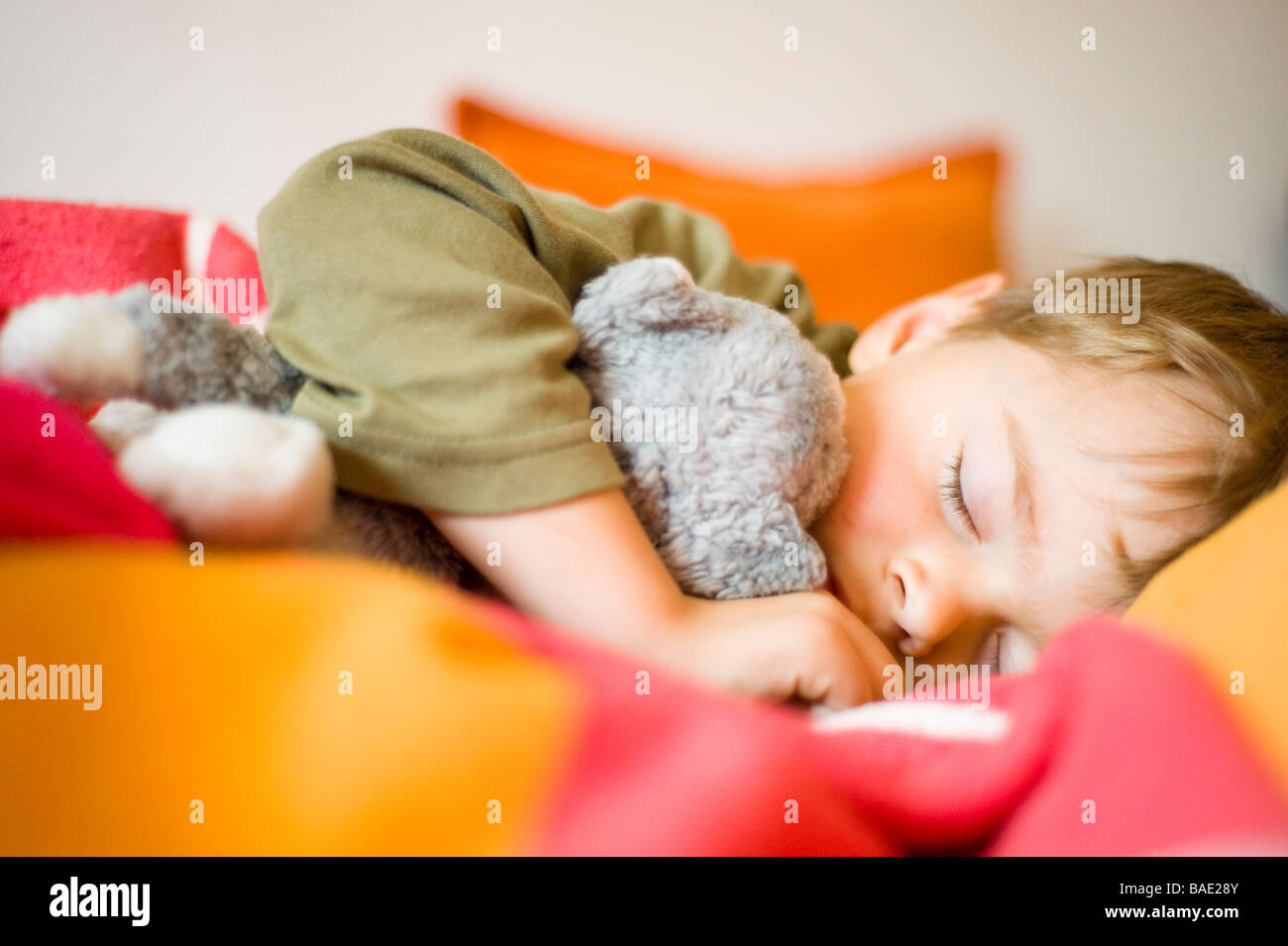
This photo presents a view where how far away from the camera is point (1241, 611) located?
1.63 feet

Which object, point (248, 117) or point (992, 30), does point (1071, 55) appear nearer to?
point (992, 30)

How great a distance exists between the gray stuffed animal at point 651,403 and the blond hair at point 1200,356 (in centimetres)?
25

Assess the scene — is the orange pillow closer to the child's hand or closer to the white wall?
the white wall

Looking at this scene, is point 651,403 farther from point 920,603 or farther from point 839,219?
point 839,219

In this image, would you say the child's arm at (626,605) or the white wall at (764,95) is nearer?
the child's arm at (626,605)

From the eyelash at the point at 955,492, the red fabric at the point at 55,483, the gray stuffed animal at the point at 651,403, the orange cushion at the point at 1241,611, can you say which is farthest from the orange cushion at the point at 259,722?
the eyelash at the point at 955,492

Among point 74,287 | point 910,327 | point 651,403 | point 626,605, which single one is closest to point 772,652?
point 626,605

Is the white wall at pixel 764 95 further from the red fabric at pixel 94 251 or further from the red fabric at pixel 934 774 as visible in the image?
the red fabric at pixel 934 774

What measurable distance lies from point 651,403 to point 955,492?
270mm

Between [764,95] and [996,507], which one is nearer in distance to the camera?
[996,507]

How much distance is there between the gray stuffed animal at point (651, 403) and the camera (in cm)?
54

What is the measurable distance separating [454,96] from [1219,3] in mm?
1353

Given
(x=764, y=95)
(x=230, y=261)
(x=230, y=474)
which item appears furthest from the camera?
(x=764, y=95)
